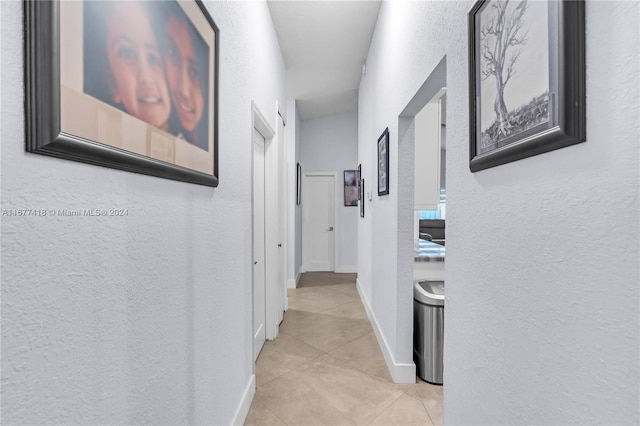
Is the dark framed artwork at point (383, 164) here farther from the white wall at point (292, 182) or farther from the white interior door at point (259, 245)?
the white wall at point (292, 182)

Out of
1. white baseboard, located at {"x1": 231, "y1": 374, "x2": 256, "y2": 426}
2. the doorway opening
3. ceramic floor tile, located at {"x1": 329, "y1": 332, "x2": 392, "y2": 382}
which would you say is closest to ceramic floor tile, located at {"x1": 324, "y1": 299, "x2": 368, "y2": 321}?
ceramic floor tile, located at {"x1": 329, "y1": 332, "x2": 392, "y2": 382}

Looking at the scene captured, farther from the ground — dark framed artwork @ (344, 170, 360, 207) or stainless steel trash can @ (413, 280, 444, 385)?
dark framed artwork @ (344, 170, 360, 207)

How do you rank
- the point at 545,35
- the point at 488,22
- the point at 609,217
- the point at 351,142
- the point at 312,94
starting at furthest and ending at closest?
1. the point at 351,142
2. the point at 312,94
3. the point at 488,22
4. the point at 545,35
5. the point at 609,217

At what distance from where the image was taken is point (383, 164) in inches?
109

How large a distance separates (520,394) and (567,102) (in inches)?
29.1

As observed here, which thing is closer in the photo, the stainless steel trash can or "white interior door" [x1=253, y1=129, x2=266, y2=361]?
the stainless steel trash can

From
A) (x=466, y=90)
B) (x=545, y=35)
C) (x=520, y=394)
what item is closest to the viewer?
(x=545, y=35)

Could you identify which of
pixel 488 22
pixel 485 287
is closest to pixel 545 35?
pixel 488 22

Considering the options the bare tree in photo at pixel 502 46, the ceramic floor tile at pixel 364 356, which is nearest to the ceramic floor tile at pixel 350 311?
the ceramic floor tile at pixel 364 356

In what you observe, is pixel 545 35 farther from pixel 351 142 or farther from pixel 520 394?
pixel 351 142

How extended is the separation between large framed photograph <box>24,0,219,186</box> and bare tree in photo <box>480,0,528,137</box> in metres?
0.97

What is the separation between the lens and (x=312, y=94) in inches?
191

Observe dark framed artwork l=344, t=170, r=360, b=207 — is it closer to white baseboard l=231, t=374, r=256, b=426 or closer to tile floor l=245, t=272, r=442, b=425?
tile floor l=245, t=272, r=442, b=425

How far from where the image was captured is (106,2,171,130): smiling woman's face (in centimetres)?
73
